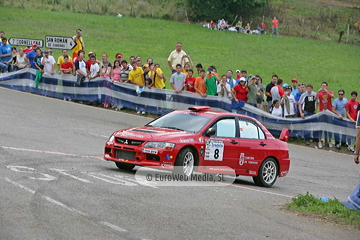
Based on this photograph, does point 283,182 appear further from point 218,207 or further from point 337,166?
point 218,207

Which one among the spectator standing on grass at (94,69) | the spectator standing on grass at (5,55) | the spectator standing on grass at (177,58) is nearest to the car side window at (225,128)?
the spectator standing on grass at (177,58)

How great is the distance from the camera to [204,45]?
176ft

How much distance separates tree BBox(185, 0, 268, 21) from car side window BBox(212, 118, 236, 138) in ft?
171

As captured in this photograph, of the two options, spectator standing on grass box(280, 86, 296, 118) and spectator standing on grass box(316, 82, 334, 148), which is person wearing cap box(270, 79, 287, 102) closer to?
spectator standing on grass box(280, 86, 296, 118)

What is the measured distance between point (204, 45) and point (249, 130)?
40794 millimetres

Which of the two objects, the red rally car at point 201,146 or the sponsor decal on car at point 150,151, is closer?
the sponsor decal on car at point 150,151

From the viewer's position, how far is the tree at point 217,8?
6450 centimetres

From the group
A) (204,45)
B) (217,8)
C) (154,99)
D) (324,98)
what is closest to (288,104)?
(324,98)

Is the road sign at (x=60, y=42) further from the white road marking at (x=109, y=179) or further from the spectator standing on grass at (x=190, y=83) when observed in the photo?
the white road marking at (x=109, y=179)

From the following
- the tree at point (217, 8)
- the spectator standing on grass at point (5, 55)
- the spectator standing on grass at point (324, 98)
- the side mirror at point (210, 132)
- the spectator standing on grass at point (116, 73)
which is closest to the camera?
the side mirror at point (210, 132)

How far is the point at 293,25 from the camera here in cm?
6594

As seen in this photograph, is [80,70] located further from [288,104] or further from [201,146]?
[201,146]

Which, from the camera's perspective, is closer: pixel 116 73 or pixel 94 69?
pixel 116 73

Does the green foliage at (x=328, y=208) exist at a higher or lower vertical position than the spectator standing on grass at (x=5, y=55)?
lower
